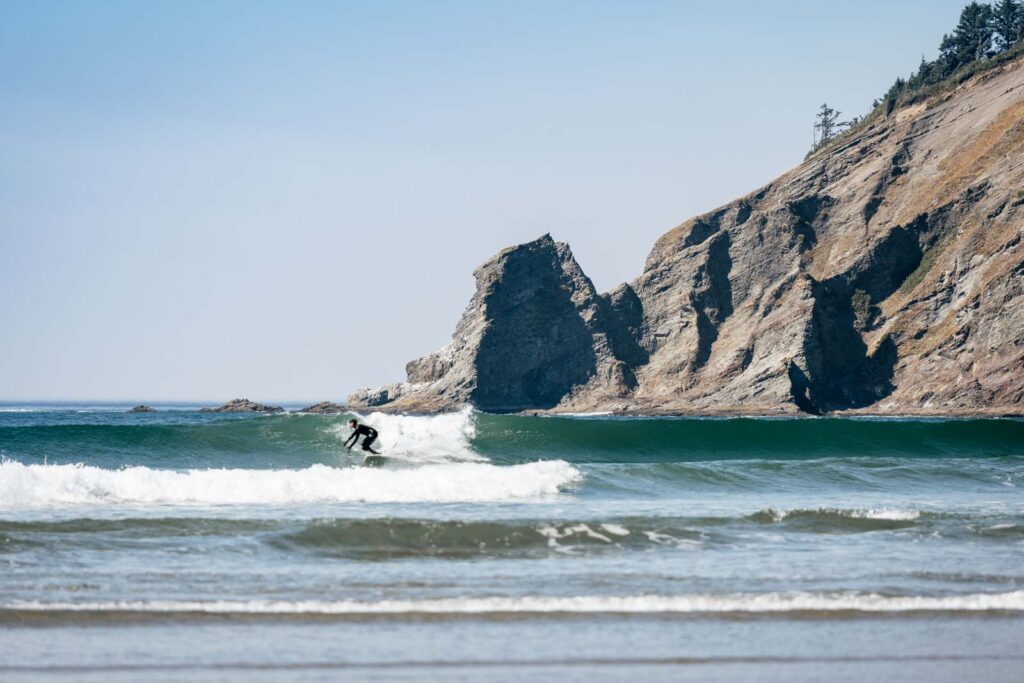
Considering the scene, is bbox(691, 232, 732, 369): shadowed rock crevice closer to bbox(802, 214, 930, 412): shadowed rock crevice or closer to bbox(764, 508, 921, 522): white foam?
bbox(802, 214, 930, 412): shadowed rock crevice

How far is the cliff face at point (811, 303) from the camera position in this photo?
7994 cm

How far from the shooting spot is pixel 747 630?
412 inches

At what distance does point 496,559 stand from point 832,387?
7640cm

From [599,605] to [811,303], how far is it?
3122 inches

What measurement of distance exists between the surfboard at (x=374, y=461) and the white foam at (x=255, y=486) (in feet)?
10.4

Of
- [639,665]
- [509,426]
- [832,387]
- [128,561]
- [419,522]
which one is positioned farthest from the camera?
[832,387]

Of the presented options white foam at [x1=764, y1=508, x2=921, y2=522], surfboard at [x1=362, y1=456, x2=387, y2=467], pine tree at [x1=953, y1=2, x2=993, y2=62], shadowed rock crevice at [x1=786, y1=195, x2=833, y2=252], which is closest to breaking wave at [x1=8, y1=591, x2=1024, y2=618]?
white foam at [x1=764, y1=508, x2=921, y2=522]

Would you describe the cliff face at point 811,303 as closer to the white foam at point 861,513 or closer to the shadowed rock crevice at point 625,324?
the shadowed rock crevice at point 625,324

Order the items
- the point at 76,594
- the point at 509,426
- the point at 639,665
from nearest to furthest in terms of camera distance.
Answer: the point at 639,665 → the point at 76,594 → the point at 509,426

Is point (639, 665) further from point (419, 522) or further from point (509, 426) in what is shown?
point (509, 426)

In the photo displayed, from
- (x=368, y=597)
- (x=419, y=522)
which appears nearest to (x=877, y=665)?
(x=368, y=597)

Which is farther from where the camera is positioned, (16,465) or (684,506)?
(16,465)

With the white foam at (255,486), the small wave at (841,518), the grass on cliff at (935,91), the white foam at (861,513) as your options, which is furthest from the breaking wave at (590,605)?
the grass on cliff at (935,91)

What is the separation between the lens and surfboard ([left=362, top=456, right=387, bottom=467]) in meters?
25.2
